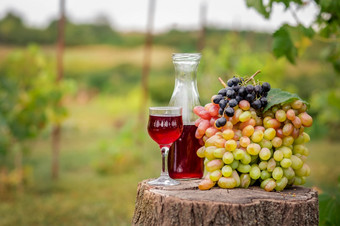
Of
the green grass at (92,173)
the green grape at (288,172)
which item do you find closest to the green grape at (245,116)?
the green grape at (288,172)

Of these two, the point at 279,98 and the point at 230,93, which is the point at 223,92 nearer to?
the point at 230,93

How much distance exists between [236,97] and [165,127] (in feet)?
1.17

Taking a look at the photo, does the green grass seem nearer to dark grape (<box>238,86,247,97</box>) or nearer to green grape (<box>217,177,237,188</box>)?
green grape (<box>217,177,237,188</box>)

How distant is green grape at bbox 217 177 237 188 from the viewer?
1.92 meters

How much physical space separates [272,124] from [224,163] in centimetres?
29

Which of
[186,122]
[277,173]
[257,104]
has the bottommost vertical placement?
[277,173]

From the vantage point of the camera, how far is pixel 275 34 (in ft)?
8.23

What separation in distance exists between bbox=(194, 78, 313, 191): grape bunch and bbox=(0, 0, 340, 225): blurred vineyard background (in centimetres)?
48

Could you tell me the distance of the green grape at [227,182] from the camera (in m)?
1.92

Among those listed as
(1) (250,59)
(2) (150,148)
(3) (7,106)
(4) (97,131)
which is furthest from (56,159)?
(1) (250,59)

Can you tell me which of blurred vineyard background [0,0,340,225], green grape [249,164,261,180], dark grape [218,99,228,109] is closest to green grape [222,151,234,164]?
green grape [249,164,261,180]

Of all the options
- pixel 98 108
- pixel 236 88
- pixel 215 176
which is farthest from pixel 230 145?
pixel 98 108

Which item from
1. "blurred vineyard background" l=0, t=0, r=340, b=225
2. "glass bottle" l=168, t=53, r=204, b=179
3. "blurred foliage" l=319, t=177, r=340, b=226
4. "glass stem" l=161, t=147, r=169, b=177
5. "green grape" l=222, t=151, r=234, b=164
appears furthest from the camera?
"blurred vineyard background" l=0, t=0, r=340, b=225

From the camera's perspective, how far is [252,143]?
193cm
